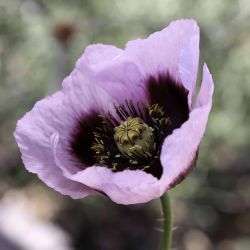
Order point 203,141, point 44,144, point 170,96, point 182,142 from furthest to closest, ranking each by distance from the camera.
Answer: point 203,141 < point 170,96 < point 44,144 < point 182,142

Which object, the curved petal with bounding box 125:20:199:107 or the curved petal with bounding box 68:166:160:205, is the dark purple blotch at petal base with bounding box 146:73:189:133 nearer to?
the curved petal with bounding box 125:20:199:107

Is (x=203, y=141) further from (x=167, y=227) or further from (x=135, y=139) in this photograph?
(x=167, y=227)

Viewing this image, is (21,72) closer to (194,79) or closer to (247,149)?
(247,149)

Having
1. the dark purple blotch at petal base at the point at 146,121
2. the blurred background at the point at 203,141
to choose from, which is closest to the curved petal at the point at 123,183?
the dark purple blotch at petal base at the point at 146,121

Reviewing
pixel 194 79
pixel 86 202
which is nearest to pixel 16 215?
pixel 86 202

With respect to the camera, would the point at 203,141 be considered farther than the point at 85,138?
Yes

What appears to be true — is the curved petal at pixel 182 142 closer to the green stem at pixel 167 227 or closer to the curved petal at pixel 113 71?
the green stem at pixel 167 227

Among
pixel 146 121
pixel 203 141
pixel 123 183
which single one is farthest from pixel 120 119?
pixel 203 141
